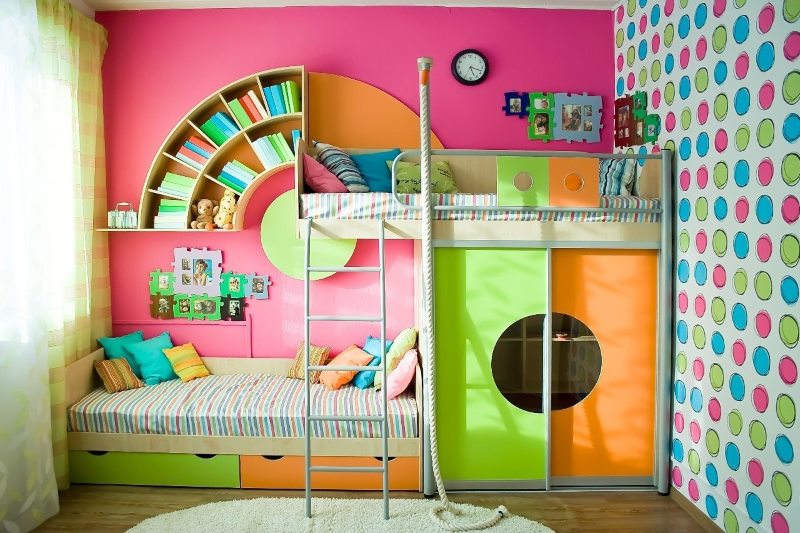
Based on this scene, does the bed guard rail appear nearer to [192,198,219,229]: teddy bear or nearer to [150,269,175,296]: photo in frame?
[192,198,219,229]: teddy bear

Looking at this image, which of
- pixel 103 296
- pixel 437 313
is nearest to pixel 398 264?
pixel 437 313

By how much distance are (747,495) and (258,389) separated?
8.67 feet

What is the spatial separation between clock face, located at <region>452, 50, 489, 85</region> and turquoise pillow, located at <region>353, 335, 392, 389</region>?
5.94 ft

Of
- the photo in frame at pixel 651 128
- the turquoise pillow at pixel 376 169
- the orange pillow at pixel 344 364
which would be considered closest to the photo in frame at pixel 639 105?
the photo in frame at pixel 651 128

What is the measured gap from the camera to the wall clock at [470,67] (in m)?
4.19

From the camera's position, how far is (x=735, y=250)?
112 inches

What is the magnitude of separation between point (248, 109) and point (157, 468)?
7.25 ft

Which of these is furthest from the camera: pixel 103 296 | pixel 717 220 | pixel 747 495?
pixel 103 296

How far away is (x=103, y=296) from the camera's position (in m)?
4.16

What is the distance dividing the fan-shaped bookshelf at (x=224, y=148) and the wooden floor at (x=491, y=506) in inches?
62.4

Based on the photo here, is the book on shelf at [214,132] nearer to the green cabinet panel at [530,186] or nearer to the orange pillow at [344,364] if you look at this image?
the orange pillow at [344,364]

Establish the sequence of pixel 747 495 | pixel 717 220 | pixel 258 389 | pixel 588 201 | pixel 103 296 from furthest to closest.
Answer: pixel 103 296
pixel 258 389
pixel 588 201
pixel 717 220
pixel 747 495

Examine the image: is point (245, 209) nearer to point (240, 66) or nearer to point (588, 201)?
point (240, 66)

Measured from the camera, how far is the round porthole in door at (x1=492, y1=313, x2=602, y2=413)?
354 cm
